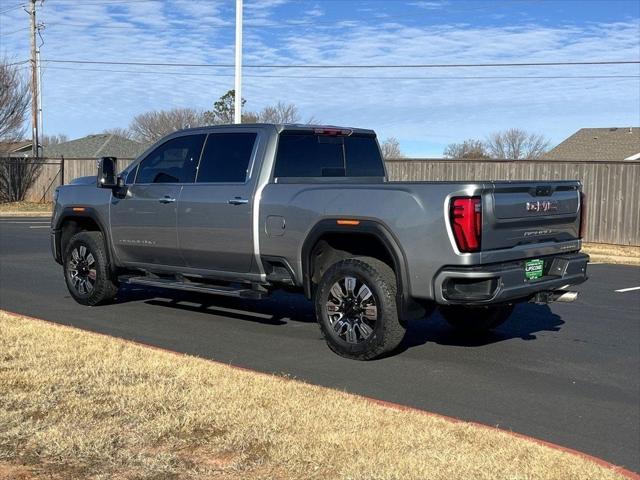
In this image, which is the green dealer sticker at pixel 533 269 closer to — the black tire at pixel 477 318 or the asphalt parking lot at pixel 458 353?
the asphalt parking lot at pixel 458 353

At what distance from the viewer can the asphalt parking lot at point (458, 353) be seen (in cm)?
552

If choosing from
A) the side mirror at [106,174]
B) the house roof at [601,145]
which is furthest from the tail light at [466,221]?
the house roof at [601,145]

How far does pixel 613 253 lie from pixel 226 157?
44.6 feet

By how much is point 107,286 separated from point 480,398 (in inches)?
201

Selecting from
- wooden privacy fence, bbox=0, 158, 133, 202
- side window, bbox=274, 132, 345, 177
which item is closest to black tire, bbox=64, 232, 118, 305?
side window, bbox=274, 132, 345, 177

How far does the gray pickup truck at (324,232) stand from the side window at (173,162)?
2cm

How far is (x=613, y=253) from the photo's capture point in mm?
18859

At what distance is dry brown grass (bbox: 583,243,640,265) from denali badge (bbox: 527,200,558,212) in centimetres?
1106

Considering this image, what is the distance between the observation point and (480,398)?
5859mm

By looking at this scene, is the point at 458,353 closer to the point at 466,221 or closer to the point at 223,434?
the point at 466,221

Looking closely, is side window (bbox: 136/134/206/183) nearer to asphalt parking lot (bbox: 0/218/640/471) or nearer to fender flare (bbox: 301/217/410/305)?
asphalt parking lot (bbox: 0/218/640/471)

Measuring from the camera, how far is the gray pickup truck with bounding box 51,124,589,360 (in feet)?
20.5

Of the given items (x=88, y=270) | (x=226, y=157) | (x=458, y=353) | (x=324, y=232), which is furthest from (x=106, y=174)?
(x=458, y=353)

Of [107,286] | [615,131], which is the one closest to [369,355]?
[107,286]
